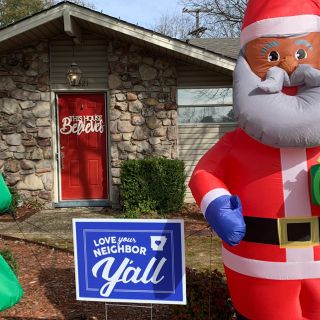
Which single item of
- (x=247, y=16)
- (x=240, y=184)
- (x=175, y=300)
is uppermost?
(x=247, y=16)

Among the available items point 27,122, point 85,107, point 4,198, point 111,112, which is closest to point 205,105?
point 111,112

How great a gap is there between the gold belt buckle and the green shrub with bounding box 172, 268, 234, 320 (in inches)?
46.5

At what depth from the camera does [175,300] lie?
11.0 ft

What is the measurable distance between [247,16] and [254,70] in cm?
40

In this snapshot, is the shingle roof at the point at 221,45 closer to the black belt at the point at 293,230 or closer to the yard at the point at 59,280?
the yard at the point at 59,280

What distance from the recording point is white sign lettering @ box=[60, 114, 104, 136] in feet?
29.6

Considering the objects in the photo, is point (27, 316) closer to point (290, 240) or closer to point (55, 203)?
point (290, 240)

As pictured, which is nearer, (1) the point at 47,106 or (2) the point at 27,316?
(2) the point at 27,316

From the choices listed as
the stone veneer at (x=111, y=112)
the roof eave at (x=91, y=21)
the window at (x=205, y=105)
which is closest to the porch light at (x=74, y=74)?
the stone veneer at (x=111, y=112)

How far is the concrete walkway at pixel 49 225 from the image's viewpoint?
6.91m

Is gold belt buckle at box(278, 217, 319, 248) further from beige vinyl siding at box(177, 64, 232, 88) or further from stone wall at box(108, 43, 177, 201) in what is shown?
beige vinyl siding at box(177, 64, 232, 88)

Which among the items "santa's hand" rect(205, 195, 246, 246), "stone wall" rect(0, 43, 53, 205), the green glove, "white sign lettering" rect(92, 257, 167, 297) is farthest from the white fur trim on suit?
"stone wall" rect(0, 43, 53, 205)

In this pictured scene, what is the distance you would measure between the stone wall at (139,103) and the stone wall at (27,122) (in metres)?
1.27

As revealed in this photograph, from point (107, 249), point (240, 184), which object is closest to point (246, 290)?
point (240, 184)
